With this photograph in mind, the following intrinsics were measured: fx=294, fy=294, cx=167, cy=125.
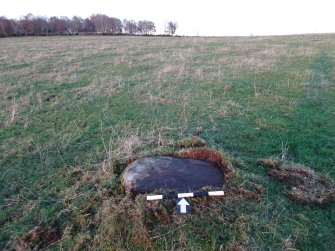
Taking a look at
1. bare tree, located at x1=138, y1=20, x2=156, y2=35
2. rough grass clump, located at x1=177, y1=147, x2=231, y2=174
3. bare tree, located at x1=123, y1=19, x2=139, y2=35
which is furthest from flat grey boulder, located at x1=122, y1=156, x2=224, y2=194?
bare tree, located at x1=138, y1=20, x2=156, y2=35

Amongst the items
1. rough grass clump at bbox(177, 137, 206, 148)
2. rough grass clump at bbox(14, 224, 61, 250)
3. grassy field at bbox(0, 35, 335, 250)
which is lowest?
rough grass clump at bbox(14, 224, 61, 250)

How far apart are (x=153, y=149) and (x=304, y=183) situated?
8.90 feet

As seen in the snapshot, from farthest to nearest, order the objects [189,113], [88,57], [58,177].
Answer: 1. [88,57]
2. [189,113]
3. [58,177]

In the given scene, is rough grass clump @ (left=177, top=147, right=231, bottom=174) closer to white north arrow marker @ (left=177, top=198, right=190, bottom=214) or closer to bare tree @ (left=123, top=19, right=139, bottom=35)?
white north arrow marker @ (left=177, top=198, right=190, bottom=214)

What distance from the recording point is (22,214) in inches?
176

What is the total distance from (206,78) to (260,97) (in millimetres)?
3083

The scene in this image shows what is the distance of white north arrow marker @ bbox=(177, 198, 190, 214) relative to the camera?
393 centimetres

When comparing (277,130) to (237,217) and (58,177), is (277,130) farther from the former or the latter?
(58,177)

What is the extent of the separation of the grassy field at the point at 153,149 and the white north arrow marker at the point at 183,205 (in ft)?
0.39

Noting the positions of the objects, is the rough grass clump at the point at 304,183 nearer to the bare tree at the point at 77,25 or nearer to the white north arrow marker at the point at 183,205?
the white north arrow marker at the point at 183,205

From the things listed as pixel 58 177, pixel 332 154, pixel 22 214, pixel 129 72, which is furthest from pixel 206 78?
pixel 22 214

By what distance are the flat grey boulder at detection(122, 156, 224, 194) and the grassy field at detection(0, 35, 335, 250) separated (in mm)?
249

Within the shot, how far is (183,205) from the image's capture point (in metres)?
3.97

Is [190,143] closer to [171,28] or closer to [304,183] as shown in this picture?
[304,183]
